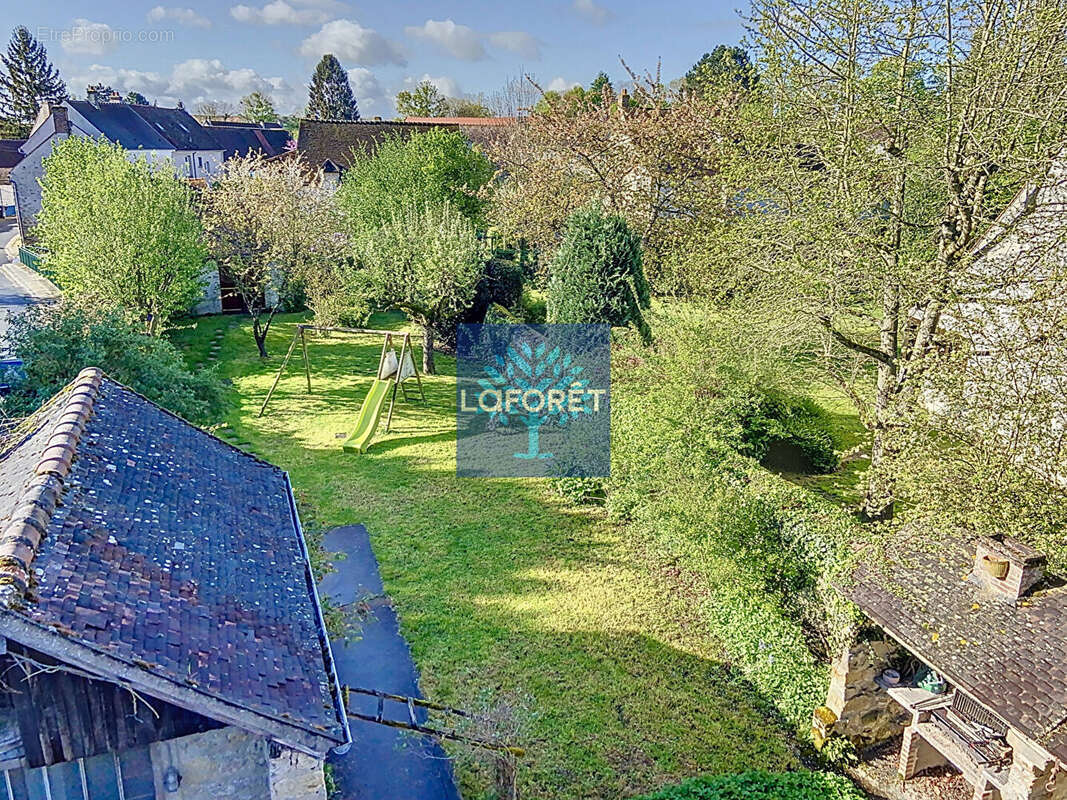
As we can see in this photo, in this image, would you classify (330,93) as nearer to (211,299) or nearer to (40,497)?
(211,299)

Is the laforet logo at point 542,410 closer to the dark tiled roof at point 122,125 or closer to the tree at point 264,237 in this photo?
the tree at point 264,237

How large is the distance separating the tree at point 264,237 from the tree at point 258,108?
75196mm

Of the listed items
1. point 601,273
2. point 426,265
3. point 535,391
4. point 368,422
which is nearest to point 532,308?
point 426,265

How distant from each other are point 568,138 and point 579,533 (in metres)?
15.9

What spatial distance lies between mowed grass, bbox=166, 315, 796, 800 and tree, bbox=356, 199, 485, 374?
177 inches

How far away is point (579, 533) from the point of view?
15.7m

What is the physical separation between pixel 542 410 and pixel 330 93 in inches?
3683

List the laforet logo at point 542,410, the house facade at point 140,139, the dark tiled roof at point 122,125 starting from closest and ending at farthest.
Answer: the laforet logo at point 542,410 → the house facade at point 140,139 → the dark tiled roof at point 122,125

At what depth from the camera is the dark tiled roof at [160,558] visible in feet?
19.4

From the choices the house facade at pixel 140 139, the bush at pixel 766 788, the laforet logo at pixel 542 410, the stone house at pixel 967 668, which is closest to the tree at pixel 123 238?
the house facade at pixel 140 139

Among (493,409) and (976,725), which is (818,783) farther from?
(493,409)

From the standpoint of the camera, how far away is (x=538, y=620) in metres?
12.7

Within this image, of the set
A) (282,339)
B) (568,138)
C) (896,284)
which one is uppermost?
(568,138)

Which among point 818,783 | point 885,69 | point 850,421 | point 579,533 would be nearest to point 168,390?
point 579,533
